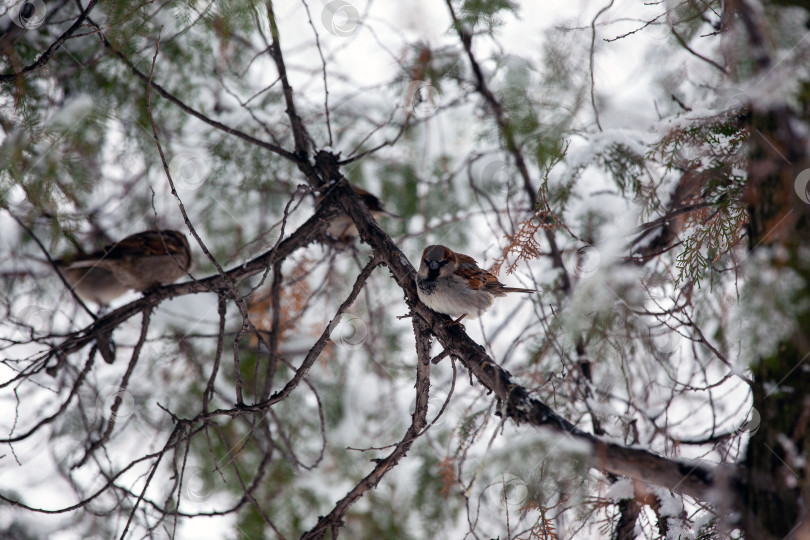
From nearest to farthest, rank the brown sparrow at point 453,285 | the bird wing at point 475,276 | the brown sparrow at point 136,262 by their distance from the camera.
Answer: the brown sparrow at point 453,285, the bird wing at point 475,276, the brown sparrow at point 136,262

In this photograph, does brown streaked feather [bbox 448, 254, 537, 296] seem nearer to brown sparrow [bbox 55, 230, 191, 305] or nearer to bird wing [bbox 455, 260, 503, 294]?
bird wing [bbox 455, 260, 503, 294]

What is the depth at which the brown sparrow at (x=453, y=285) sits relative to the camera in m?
2.56

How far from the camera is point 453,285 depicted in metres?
2.64

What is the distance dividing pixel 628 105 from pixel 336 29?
176 cm

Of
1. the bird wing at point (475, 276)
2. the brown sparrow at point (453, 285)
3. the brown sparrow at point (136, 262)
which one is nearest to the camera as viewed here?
the brown sparrow at point (453, 285)

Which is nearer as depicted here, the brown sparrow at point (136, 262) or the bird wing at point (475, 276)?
the bird wing at point (475, 276)

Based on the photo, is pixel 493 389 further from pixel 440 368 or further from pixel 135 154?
pixel 135 154

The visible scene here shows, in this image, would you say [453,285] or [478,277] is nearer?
[453,285]

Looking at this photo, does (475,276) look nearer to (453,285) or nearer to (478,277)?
(478,277)

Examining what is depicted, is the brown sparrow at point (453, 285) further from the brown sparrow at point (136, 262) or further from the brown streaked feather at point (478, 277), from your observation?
the brown sparrow at point (136, 262)

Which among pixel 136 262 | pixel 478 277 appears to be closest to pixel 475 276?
pixel 478 277

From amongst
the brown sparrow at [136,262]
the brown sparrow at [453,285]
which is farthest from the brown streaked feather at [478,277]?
the brown sparrow at [136,262]

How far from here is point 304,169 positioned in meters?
2.89

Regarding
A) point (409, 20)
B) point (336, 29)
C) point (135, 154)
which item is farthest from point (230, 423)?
point (409, 20)
